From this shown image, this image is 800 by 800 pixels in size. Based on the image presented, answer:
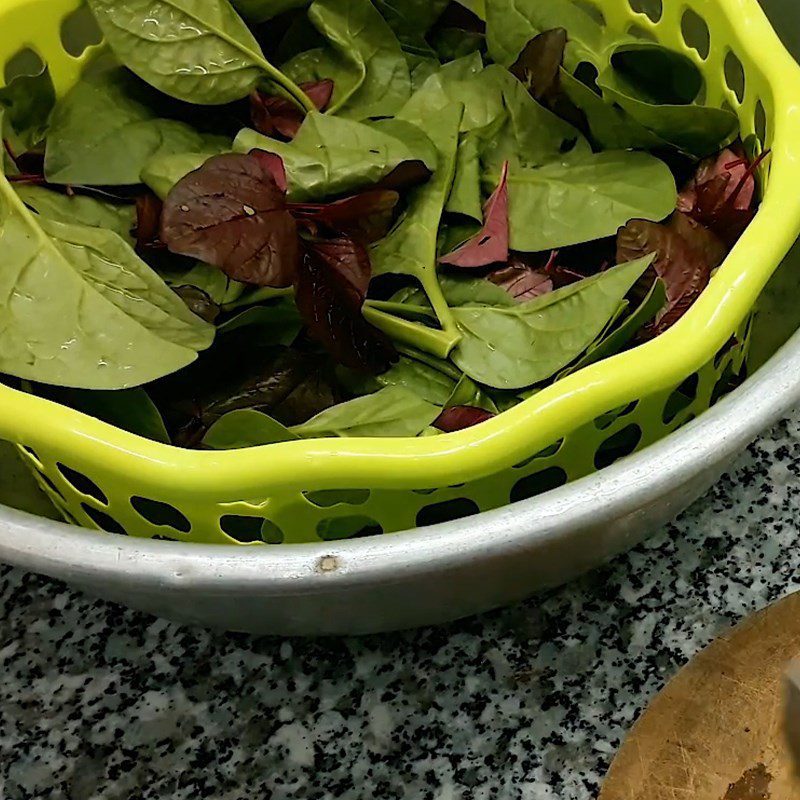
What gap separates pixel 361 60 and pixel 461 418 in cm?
25

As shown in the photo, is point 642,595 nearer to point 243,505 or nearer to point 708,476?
point 708,476

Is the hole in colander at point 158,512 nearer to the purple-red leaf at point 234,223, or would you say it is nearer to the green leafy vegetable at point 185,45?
the purple-red leaf at point 234,223

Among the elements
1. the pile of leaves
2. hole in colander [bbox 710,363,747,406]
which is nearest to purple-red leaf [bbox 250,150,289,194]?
the pile of leaves

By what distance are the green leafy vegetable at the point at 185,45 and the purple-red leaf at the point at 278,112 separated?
0.01 m

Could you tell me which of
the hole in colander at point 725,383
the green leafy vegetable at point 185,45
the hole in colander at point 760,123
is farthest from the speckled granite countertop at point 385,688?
the green leafy vegetable at point 185,45

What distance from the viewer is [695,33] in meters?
0.55

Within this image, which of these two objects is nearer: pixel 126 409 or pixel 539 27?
pixel 126 409

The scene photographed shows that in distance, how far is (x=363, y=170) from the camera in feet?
1.58

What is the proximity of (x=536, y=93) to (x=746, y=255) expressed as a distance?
0.21 meters

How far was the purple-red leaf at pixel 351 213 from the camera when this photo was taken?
0.48 m

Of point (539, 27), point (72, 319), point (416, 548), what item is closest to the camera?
point (416, 548)

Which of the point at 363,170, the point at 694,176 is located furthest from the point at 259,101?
the point at 694,176

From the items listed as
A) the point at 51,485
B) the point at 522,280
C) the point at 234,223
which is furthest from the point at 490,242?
the point at 51,485

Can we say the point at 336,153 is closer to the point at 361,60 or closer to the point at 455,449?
the point at 361,60
